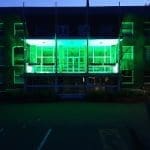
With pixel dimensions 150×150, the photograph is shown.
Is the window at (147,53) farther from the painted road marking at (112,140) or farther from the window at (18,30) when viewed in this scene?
the painted road marking at (112,140)

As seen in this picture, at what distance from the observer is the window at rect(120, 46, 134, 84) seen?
206 ft

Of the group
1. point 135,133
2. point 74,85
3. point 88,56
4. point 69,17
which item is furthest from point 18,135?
point 69,17

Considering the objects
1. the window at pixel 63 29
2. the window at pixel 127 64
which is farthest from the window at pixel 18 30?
the window at pixel 127 64

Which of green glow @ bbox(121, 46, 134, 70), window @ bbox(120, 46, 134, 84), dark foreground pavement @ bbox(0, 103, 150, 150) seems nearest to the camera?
dark foreground pavement @ bbox(0, 103, 150, 150)

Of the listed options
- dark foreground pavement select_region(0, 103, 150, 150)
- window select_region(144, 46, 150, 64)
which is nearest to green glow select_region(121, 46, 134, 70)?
window select_region(144, 46, 150, 64)

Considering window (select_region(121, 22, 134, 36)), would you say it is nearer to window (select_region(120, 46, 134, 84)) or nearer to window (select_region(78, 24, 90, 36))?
window (select_region(120, 46, 134, 84))

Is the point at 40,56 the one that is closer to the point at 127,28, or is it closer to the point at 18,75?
the point at 18,75

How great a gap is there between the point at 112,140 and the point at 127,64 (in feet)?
137

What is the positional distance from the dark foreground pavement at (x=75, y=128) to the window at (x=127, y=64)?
2098cm

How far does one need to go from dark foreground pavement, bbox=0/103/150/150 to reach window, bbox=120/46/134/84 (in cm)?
2098

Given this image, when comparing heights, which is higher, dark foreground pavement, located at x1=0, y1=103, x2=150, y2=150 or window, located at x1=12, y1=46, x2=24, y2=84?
window, located at x1=12, y1=46, x2=24, y2=84

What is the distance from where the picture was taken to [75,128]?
88.1 feet

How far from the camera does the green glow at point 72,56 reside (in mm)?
57062

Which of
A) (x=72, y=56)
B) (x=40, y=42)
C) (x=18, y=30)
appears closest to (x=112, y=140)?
(x=40, y=42)
